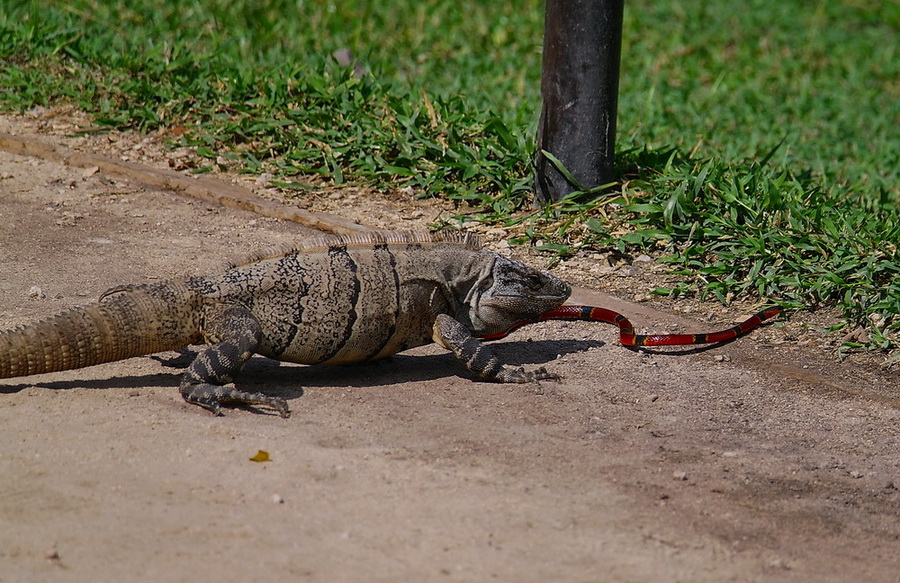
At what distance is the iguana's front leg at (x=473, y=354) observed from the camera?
5438mm

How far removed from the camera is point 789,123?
440 inches

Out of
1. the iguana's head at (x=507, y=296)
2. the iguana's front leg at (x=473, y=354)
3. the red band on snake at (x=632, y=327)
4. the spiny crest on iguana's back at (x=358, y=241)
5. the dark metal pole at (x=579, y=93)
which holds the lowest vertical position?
the red band on snake at (x=632, y=327)

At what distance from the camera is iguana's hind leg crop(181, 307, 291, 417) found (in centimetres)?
487

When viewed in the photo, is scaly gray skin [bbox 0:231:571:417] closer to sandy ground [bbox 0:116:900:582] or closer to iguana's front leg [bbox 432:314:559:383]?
iguana's front leg [bbox 432:314:559:383]

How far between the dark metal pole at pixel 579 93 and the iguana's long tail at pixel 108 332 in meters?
3.30

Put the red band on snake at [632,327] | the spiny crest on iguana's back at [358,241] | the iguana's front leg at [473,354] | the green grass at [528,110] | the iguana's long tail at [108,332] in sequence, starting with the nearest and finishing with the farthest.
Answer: the iguana's long tail at [108,332], the spiny crest on iguana's back at [358,241], the iguana's front leg at [473,354], the red band on snake at [632,327], the green grass at [528,110]

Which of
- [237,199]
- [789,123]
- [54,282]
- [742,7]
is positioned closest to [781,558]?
[54,282]

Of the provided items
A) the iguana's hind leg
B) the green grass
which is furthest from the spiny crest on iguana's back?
the green grass

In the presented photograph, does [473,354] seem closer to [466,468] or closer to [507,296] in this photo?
[507,296]

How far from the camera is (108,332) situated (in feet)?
15.9

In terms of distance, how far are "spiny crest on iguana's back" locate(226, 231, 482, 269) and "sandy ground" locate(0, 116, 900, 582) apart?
0.61m

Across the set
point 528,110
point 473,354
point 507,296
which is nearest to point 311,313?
point 473,354

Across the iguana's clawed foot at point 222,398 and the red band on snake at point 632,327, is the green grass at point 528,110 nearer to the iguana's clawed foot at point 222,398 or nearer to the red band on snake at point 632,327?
the red band on snake at point 632,327

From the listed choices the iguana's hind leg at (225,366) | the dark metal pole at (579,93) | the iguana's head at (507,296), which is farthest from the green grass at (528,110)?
the iguana's hind leg at (225,366)
